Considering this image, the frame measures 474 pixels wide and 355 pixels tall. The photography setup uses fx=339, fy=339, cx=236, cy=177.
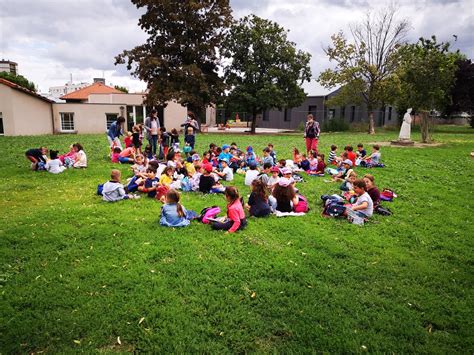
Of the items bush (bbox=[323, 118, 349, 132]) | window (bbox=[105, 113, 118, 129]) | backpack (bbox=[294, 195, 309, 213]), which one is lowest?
backpack (bbox=[294, 195, 309, 213])

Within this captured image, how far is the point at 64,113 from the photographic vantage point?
31531mm

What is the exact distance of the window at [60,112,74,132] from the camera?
103 ft

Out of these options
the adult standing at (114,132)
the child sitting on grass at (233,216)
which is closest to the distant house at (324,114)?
the adult standing at (114,132)

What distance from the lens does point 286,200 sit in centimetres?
757

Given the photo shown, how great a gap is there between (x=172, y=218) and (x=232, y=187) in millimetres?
1319

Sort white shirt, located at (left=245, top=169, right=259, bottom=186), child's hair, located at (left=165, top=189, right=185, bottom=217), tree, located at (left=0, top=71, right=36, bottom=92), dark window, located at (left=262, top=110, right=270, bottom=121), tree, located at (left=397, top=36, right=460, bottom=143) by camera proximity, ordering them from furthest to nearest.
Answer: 1. dark window, located at (left=262, top=110, right=270, bottom=121)
2. tree, located at (left=0, top=71, right=36, bottom=92)
3. tree, located at (left=397, top=36, right=460, bottom=143)
4. white shirt, located at (left=245, top=169, right=259, bottom=186)
5. child's hair, located at (left=165, top=189, right=185, bottom=217)

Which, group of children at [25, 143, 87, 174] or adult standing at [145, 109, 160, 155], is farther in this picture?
adult standing at [145, 109, 160, 155]

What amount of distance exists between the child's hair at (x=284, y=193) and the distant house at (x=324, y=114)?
34063mm

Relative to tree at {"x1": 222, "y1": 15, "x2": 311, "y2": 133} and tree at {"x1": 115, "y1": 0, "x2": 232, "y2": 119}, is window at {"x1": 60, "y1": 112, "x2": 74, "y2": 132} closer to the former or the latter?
tree at {"x1": 115, "y1": 0, "x2": 232, "y2": 119}

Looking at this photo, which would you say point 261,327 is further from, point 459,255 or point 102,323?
point 459,255

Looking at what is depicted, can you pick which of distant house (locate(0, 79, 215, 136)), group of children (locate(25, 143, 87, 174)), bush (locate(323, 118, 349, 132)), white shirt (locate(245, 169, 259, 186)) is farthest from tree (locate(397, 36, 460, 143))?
distant house (locate(0, 79, 215, 136))

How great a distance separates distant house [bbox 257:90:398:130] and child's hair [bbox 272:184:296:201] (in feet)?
112

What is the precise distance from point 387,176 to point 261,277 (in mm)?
8590

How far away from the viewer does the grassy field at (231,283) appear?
3660 millimetres
